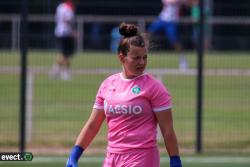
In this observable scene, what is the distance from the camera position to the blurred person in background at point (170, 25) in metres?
11.4

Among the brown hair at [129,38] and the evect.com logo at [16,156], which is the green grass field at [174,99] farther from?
the brown hair at [129,38]

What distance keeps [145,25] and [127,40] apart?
6006 mm

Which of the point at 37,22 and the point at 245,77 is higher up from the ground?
the point at 37,22

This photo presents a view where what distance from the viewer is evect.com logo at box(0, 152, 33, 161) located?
377 inches

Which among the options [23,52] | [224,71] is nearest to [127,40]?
[23,52]

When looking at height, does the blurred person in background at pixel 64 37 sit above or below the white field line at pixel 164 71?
above

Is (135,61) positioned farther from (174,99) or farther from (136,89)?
(174,99)

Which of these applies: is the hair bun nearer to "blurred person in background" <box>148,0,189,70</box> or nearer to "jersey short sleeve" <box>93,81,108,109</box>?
"jersey short sleeve" <box>93,81,108,109</box>

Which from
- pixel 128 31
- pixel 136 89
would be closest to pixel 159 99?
pixel 136 89

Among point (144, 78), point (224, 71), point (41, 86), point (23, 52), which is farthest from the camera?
point (41, 86)

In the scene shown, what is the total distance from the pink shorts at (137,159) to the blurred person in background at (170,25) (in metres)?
5.86

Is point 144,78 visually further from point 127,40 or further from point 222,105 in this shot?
point 222,105

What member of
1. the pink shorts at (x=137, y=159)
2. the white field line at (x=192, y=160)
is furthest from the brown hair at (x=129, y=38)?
the white field line at (x=192, y=160)

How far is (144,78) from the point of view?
5.59 meters
